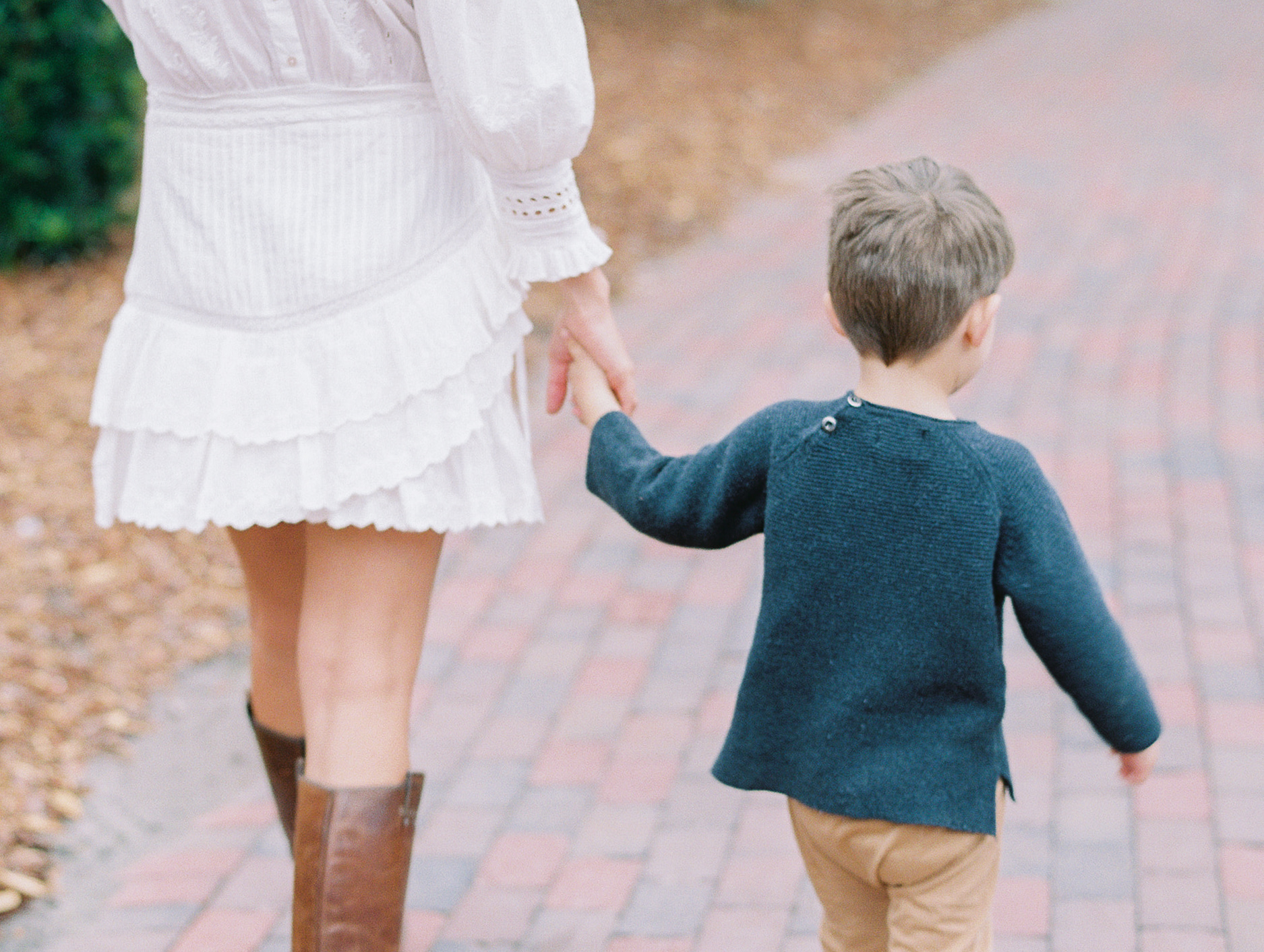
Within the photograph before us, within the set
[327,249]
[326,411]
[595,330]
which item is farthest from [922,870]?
[327,249]

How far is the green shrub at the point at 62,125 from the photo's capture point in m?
5.30

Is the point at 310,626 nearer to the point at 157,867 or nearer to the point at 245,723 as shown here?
the point at 157,867

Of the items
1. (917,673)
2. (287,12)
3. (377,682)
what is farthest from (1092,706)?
(287,12)

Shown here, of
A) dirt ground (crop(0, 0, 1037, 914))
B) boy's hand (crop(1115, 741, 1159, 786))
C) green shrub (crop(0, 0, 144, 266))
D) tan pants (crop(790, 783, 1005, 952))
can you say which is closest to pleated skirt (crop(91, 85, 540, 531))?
tan pants (crop(790, 783, 1005, 952))

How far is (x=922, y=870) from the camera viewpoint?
172cm

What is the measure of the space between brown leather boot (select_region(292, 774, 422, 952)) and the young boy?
1.40 ft

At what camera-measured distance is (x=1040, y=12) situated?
1289 cm

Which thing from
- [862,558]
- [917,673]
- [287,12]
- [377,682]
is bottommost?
[377,682]

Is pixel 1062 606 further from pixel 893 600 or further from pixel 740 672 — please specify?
pixel 740 672

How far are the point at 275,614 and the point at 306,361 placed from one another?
1.71 feet

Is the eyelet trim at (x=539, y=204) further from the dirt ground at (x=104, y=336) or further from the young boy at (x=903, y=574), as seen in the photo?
the dirt ground at (x=104, y=336)

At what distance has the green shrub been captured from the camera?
5.30 m

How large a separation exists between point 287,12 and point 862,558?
0.89m

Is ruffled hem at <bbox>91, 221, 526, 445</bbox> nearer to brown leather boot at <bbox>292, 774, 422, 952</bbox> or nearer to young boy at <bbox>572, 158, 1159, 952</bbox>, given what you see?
young boy at <bbox>572, 158, 1159, 952</bbox>
